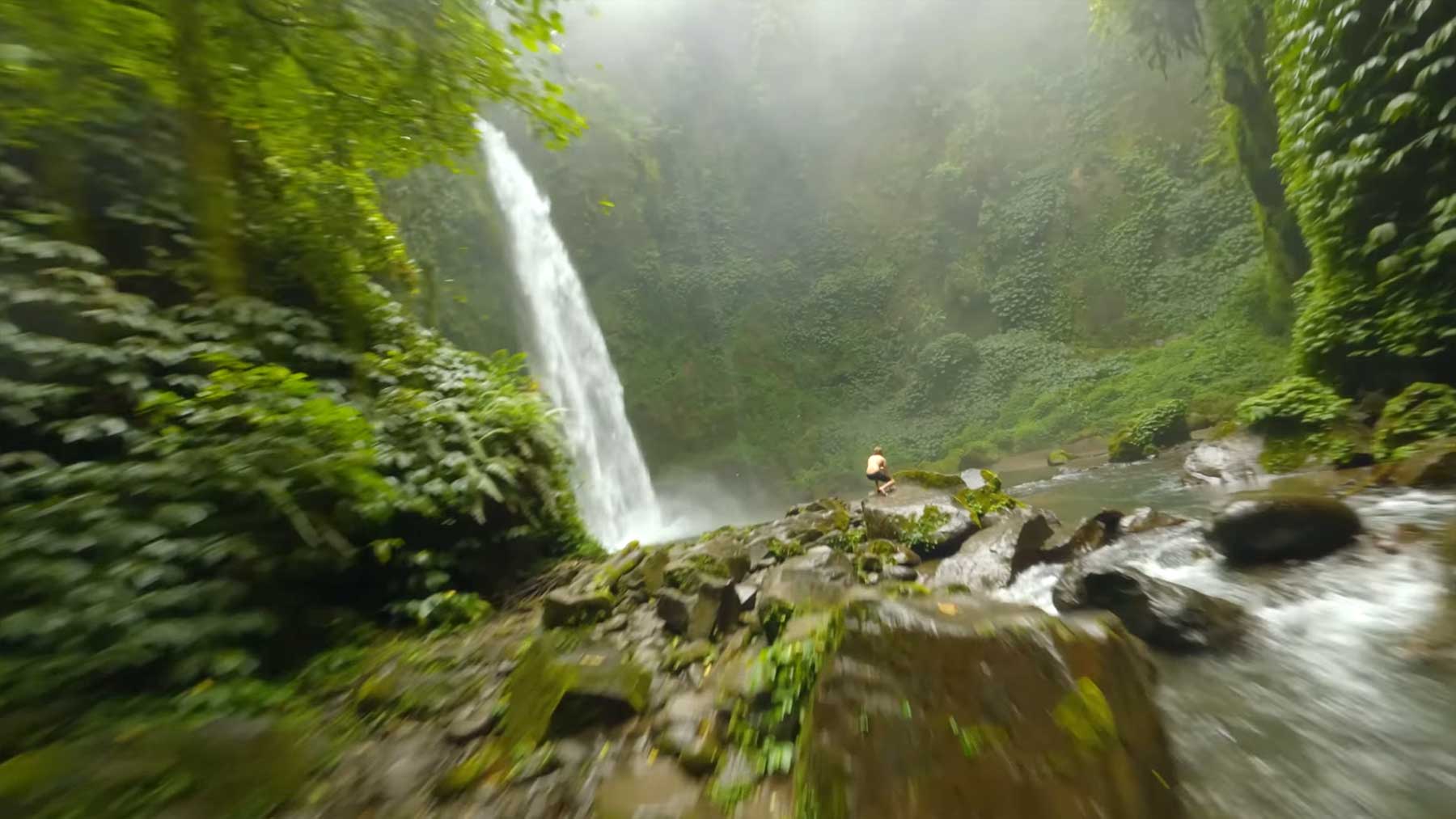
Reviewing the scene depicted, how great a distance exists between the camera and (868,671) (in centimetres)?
198

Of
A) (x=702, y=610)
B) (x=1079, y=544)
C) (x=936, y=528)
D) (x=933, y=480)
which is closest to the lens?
(x=702, y=610)

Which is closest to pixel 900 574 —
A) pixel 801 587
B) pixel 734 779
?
pixel 801 587

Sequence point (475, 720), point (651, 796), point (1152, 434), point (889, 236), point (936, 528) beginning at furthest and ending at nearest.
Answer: point (889, 236) < point (1152, 434) < point (936, 528) < point (475, 720) < point (651, 796)

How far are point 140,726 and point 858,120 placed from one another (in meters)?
30.4

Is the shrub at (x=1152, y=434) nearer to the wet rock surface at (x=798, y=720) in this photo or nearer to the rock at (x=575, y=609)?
the wet rock surface at (x=798, y=720)

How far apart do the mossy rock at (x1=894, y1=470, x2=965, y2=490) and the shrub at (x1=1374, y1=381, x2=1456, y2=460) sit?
3.86 m

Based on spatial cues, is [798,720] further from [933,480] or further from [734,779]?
[933,480]

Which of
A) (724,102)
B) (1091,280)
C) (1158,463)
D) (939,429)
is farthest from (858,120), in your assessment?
(1158,463)

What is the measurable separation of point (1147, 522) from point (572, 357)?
14.6 meters

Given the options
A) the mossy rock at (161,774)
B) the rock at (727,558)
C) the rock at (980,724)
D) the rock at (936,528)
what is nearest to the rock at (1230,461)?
the rock at (936,528)

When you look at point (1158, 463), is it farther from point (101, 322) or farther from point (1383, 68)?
point (101, 322)

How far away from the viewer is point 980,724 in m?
1.78

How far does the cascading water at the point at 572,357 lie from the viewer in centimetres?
1545

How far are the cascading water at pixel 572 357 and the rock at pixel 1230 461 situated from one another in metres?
10.8
